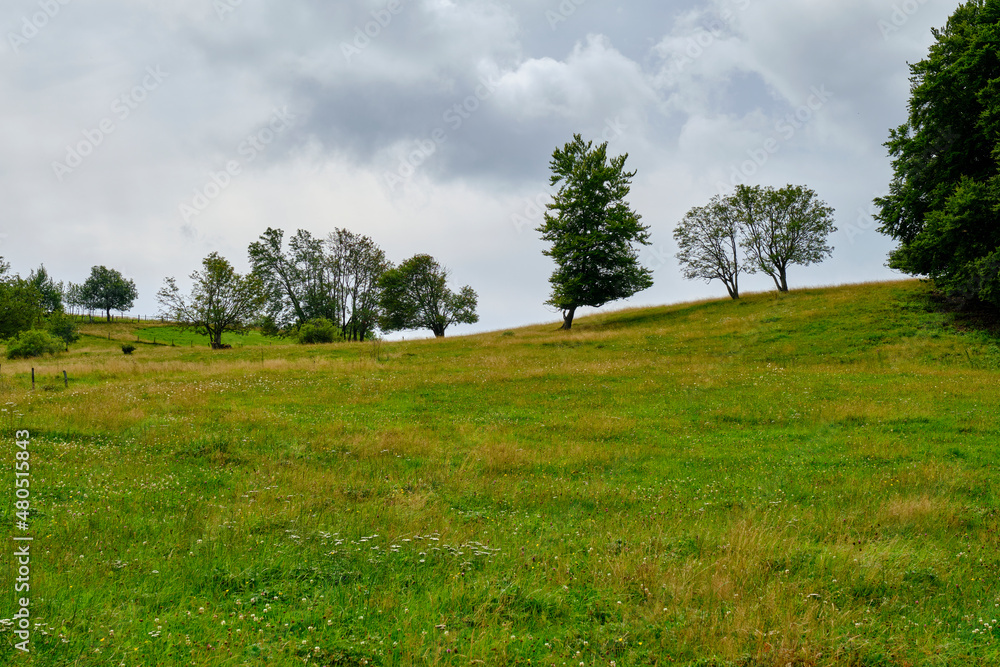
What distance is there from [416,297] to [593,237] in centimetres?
3365

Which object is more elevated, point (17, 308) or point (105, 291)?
point (105, 291)

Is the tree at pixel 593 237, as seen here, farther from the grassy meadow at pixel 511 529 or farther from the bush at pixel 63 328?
the bush at pixel 63 328

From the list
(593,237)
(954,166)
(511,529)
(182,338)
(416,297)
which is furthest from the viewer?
(182,338)

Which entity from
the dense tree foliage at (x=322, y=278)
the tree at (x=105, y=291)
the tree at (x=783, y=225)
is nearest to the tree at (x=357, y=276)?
the dense tree foliage at (x=322, y=278)

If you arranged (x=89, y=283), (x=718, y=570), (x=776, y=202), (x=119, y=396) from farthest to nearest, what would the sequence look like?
(x=89, y=283) → (x=776, y=202) → (x=119, y=396) → (x=718, y=570)

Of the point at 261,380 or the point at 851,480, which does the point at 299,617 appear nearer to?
the point at 851,480

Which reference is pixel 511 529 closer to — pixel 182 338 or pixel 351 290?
pixel 351 290

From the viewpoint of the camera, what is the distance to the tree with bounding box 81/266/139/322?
437 ft

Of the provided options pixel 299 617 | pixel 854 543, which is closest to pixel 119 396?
pixel 299 617

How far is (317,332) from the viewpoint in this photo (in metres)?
60.0

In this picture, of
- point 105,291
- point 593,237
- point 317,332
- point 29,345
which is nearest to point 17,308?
point 29,345

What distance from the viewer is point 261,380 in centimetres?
2389

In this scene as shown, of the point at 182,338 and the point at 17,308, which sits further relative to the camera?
the point at 182,338

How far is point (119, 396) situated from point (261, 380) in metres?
6.21
